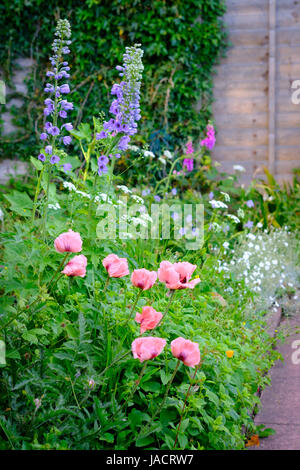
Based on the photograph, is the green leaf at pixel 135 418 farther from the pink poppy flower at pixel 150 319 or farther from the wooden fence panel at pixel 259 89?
the wooden fence panel at pixel 259 89

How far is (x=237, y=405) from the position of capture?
1.99 metres

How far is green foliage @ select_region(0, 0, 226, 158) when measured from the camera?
523 centimetres

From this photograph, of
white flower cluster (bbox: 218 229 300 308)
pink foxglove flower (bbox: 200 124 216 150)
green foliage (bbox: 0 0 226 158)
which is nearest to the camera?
white flower cluster (bbox: 218 229 300 308)

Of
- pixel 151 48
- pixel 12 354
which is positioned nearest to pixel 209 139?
pixel 151 48

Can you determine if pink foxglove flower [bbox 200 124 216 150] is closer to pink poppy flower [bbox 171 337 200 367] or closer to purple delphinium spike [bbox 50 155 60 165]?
purple delphinium spike [bbox 50 155 60 165]

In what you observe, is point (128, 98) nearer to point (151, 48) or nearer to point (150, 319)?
point (150, 319)

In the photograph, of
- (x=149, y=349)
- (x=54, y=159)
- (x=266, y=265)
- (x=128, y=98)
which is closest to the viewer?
(x=149, y=349)

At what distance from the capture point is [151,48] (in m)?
5.25

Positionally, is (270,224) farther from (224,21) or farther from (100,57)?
(100,57)

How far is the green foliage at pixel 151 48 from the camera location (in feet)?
17.2

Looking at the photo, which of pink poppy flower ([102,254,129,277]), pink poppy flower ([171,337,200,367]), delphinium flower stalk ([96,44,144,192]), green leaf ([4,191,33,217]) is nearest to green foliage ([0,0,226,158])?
delphinium flower stalk ([96,44,144,192])

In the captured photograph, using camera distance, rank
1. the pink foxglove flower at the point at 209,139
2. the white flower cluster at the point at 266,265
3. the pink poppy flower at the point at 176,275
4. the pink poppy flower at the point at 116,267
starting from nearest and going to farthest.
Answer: the pink poppy flower at the point at 176,275, the pink poppy flower at the point at 116,267, the white flower cluster at the point at 266,265, the pink foxglove flower at the point at 209,139

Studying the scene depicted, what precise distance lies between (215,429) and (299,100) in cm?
431

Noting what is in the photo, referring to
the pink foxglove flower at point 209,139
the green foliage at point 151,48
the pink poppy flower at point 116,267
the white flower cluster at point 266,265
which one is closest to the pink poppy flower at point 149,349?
the pink poppy flower at point 116,267
